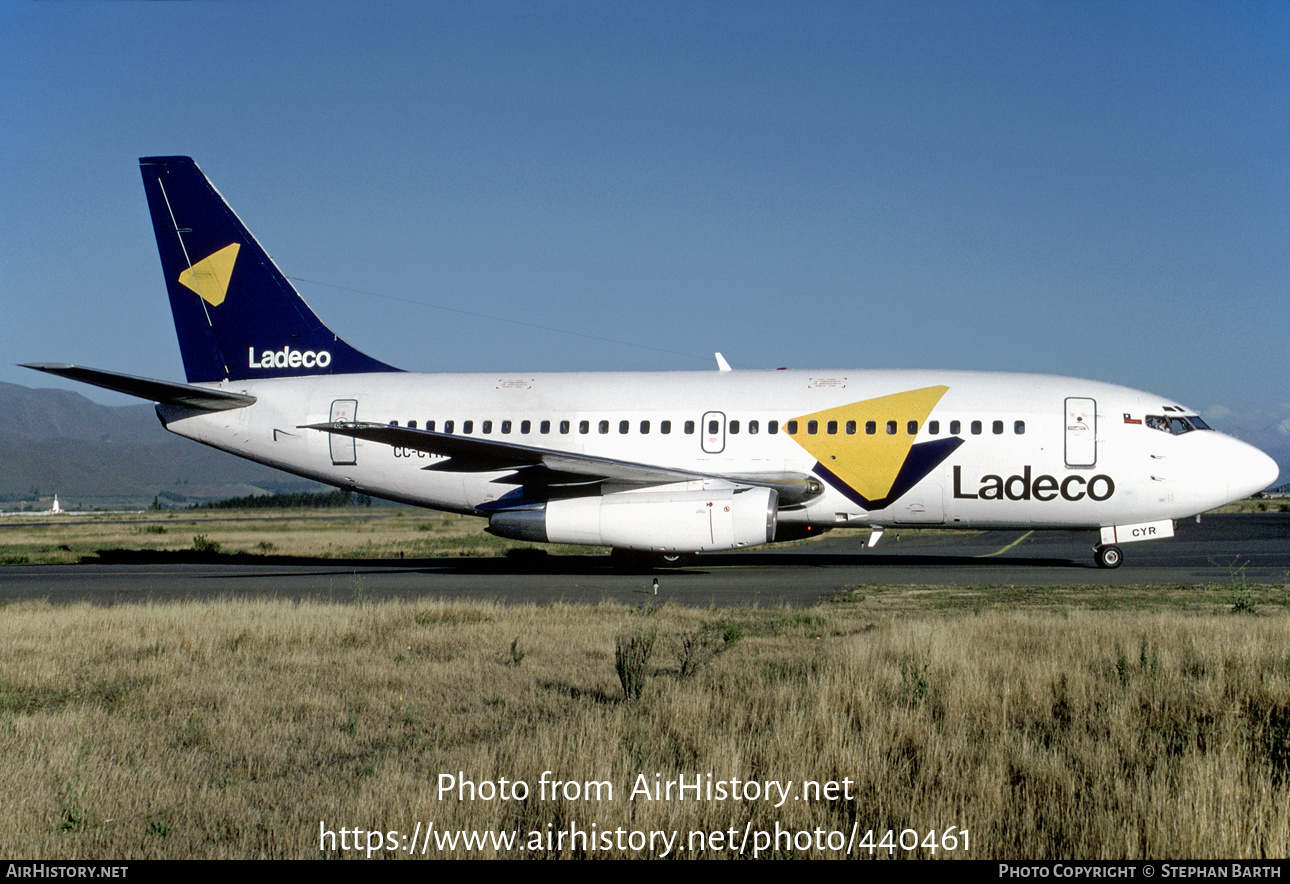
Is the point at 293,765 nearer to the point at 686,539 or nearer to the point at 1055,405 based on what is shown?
the point at 686,539

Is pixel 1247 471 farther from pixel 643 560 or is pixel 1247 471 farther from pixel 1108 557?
pixel 643 560

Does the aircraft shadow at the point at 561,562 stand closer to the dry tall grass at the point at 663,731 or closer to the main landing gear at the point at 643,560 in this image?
the main landing gear at the point at 643,560

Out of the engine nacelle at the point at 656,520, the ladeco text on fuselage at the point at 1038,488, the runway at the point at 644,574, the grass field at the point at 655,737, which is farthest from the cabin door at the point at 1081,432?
the grass field at the point at 655,737

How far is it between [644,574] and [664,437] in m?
2.77

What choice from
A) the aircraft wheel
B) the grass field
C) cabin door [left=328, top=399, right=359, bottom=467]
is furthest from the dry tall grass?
cabin door [left=328, top=399, right=359, bottom=467]

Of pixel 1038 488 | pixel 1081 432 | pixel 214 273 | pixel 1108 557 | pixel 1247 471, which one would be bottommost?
pixel 1108 557

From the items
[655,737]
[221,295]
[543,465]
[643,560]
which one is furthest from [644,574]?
[655,737]

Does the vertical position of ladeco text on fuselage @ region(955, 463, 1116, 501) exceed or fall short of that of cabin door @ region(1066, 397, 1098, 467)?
it falls short

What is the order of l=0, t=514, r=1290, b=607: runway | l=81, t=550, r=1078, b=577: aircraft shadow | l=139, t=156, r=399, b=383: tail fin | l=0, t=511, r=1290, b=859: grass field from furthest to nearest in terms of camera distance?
1. l=139, t=156, r=399, b=383: tail fin
2. l=81, t=550, r=1078, b=577: aircraft shadow
3. l=0, t=514, r=1290, b=607: runway
4. l=0, t=511, r=1290, b=859: grass field

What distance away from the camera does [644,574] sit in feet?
66.0

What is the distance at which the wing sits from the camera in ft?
60.8

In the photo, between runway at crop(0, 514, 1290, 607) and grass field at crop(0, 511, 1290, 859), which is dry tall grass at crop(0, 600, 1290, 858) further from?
runway at crop(0, 514, 1290, 607)

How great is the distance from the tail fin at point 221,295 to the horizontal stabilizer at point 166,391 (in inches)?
39.0

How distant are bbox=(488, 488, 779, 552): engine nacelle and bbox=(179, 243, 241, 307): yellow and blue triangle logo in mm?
8756
